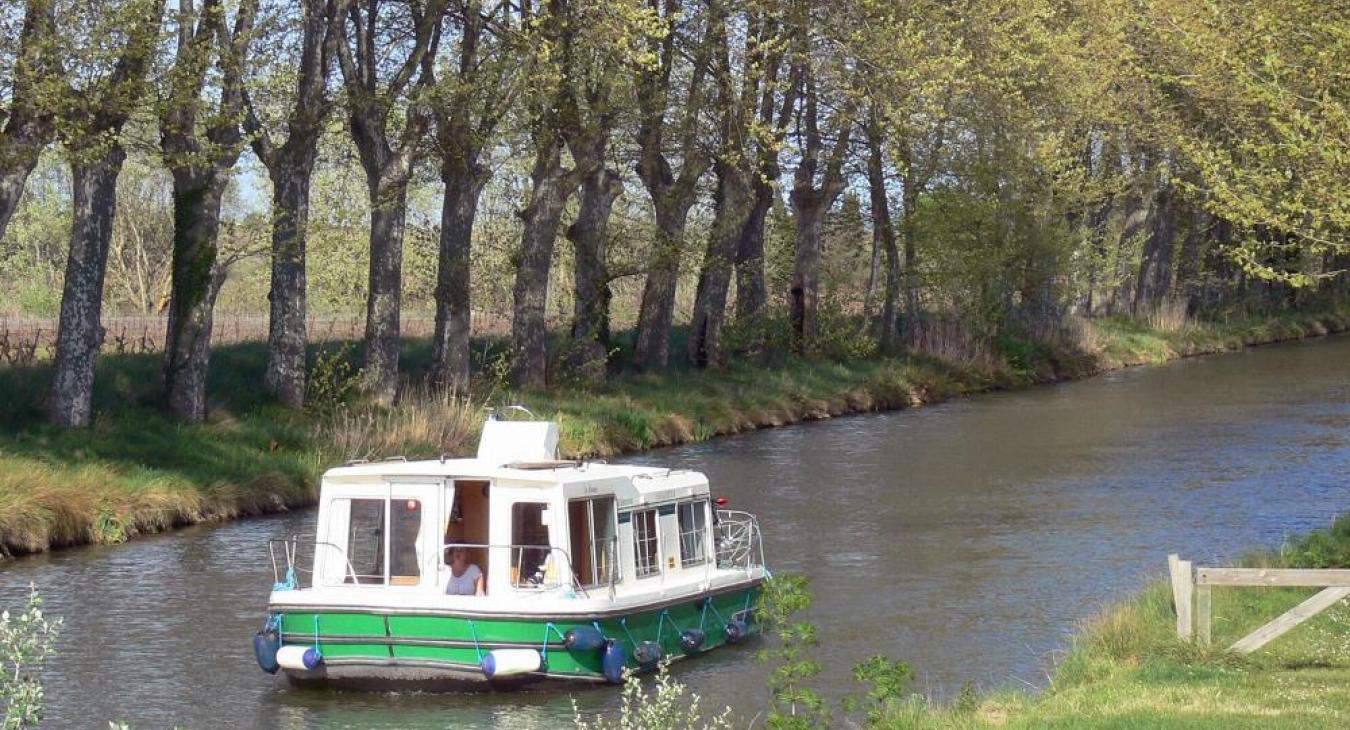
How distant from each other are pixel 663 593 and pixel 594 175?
76.6ft

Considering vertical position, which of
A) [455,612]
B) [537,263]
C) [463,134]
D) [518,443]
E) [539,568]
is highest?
[463,134]

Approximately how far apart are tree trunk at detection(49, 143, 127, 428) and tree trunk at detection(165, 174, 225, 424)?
7.56 ft

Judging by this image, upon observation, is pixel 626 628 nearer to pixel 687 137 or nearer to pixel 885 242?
pixel 687 137

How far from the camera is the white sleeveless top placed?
19.0 meters

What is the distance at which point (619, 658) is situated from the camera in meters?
18.5

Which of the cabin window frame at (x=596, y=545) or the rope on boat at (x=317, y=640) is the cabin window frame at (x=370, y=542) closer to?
the rope on boat at (x=317, y=640)

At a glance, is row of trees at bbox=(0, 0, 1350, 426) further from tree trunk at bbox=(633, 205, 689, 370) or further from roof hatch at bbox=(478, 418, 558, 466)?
roof hatch at bbox=(478, 418, 558, 466)

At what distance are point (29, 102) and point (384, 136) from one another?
1147 cm

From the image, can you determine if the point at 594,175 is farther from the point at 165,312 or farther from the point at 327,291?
the point at 165,312

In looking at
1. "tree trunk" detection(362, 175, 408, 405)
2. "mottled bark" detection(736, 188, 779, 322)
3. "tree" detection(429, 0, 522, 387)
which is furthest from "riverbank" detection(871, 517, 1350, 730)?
"mottled bark" detection(736, 188, 779, 322)

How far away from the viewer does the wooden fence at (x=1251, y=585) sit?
49.1 ft

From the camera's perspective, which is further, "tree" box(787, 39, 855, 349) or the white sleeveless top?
"tree" box(787, 39, 855, 349)

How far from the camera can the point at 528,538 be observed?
19.5 m

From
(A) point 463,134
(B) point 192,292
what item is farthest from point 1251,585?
(A) point 463,134
